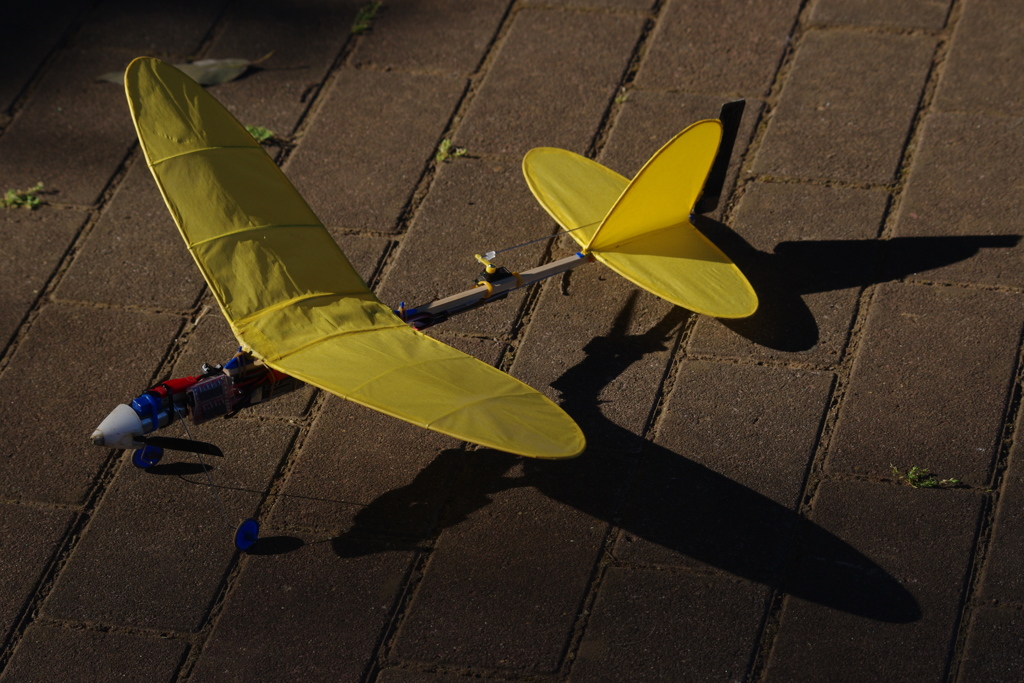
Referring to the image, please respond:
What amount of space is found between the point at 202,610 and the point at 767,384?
296 centimetres

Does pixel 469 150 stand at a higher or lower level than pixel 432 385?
lower

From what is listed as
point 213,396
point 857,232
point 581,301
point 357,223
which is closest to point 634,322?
point 581,301

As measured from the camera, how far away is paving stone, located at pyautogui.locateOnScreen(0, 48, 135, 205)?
6.90 metres

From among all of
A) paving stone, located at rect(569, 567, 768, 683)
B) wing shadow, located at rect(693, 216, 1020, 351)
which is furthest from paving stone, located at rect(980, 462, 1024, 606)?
wing shadow, located at rect(693, 216, 1020, 351)

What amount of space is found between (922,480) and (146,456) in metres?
3.71

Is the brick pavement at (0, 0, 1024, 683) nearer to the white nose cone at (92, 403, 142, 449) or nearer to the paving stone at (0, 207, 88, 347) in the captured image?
the paving stone at (0, 207, 88, 347)

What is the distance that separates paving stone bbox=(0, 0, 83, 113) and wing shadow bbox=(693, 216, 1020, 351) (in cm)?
514

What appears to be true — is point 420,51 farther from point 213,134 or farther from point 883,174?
point 883,174

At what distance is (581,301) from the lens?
5852 millimetres

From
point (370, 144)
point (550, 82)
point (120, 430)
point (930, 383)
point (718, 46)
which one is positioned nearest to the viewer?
point (120, 430)

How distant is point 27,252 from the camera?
6398mm

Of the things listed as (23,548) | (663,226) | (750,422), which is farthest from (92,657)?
(663,226)

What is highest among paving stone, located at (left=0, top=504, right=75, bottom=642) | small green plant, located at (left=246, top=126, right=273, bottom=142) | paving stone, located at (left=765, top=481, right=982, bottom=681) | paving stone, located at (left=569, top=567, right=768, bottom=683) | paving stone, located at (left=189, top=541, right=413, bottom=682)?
small green plant, located at (left=246, top=126, right=273, bottom=142)

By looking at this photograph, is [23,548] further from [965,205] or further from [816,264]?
[965,205]
